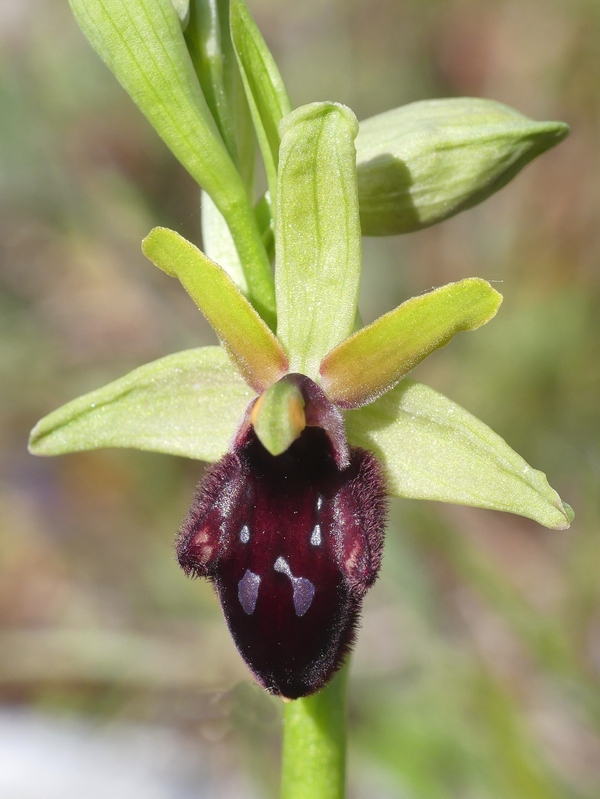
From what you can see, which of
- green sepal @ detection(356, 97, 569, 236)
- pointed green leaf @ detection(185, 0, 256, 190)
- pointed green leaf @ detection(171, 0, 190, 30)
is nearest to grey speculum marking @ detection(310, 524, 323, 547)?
green sepal @ detection(356, 97, 569, 236)

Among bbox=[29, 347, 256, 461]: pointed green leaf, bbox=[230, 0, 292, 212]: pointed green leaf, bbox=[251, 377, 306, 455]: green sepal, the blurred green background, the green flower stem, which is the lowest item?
the blurred green background

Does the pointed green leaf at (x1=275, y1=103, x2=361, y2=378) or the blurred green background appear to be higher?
the pointed green leaf at (x1=275, y1=103, x2=361, y2=378)

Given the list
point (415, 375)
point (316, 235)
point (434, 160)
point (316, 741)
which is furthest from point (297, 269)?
point (415, 375)

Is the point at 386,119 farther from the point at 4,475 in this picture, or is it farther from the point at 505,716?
the point at 4,475

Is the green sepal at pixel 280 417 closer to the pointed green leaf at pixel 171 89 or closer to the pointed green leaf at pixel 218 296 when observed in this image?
the pointed green leaf at pixel 218 296

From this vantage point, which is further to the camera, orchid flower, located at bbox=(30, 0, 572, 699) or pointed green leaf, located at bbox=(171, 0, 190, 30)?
pointed green leaf, located at bbox=(171, 0, 190, 30)

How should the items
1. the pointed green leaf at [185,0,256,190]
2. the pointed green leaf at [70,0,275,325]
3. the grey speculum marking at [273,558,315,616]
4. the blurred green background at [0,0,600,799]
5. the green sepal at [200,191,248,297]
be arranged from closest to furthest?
1. the grey speculum marking at [273,558,315,616]
2. the pointed green leaf at [70,0,275,325]
3. the pointed green leaf at [185,0,256,190]
4. the green sepal at [200,191,248,297]
5. the blurred green background at [0,0,600,799]

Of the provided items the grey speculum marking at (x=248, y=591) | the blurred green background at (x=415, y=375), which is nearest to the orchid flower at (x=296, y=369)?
the grey speculum marking at (x=248, y=591)

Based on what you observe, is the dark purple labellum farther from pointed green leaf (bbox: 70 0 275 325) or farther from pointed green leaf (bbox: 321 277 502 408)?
pointed green leaf (bbox: 70 0 275 325)
